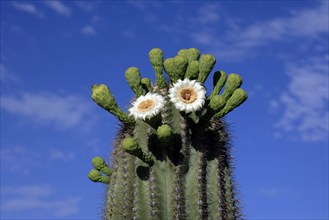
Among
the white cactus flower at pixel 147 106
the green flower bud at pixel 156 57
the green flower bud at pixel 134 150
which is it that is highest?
the green flower bud at pixel 156 57

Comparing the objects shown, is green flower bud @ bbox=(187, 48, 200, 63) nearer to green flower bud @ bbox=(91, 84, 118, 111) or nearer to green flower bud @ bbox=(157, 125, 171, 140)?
green flower bud @ bbox=(91, 84, 118, 111)

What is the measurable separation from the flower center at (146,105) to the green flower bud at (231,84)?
0.90 metres

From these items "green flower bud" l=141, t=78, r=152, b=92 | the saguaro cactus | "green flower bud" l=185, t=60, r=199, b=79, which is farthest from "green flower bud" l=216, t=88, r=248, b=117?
"green flower bud" l=141, t=78, r=152, b=92

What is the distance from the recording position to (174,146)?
620 centimetres

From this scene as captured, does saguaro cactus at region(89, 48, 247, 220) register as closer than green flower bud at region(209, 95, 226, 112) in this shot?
Yes

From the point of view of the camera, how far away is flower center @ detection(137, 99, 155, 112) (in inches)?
244

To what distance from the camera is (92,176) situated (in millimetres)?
6945

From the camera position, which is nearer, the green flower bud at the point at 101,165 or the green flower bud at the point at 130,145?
the green flower bud at the point at 130,145

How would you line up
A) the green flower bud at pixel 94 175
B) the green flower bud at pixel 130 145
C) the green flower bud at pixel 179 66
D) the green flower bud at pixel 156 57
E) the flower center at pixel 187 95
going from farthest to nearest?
the green flower bud at pixel 94 175, the green flower bud at pixel 156 57, the green flower bud at pixel 179 66, the flower center at pixel 187 95, the green flower bud at pixel 130 145

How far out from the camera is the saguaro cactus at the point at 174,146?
19.5ft

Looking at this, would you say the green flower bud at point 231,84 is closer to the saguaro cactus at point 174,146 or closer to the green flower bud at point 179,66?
the saguaro cactus at point 174,146

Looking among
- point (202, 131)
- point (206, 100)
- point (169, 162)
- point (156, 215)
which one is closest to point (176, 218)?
point (156, 215)

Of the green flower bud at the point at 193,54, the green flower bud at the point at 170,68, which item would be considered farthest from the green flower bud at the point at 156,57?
the green flower bud at the point at 193,54

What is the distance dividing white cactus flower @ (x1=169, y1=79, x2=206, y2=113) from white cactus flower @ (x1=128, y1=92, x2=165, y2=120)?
0.15m
